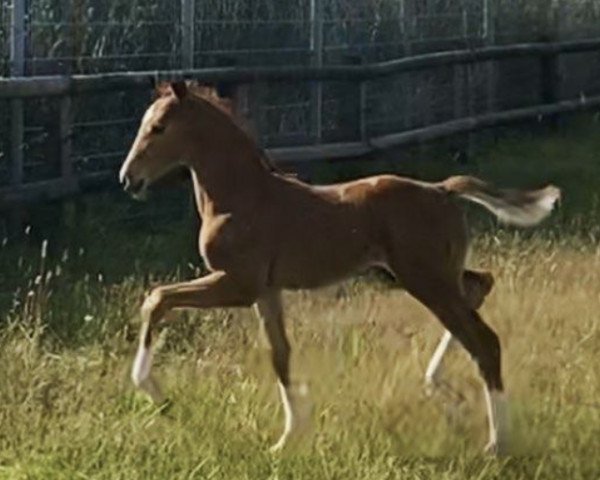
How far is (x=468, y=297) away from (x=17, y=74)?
5.88 meters

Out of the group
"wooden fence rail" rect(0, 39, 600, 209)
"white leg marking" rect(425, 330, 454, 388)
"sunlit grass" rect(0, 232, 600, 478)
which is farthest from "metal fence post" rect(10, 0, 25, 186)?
"white leg marking" rect(425, 330, 454, 388)

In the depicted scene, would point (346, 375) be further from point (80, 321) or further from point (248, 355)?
point (80, 321)

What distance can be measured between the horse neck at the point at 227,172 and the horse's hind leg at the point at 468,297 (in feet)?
3.14

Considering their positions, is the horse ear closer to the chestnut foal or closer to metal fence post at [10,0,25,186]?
the chestnut foal

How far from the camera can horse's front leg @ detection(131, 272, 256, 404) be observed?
6.80 meters

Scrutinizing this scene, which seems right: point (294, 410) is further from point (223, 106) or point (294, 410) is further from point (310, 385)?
point (223, 106)

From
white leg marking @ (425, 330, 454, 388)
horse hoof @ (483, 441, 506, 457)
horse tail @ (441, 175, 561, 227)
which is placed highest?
horse tail @ (441, 175, 561, 227)

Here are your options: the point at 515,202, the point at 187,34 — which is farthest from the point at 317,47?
the point at 515,202

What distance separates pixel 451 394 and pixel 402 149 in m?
9.62

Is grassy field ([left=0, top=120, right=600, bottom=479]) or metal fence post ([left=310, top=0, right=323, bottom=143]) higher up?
metal fence post ([left=310, top=0, right=323, bottom=143])

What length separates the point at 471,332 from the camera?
23.0ft

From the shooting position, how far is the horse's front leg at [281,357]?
6.98 metres

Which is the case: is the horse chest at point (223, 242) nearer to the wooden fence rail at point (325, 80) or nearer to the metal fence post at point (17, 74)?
the wooden fence rail at point (325, 80)

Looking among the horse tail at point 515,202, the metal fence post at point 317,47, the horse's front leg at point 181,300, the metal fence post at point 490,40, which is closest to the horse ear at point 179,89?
the horse's front leg at point 181,300
